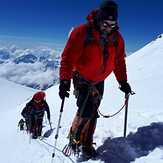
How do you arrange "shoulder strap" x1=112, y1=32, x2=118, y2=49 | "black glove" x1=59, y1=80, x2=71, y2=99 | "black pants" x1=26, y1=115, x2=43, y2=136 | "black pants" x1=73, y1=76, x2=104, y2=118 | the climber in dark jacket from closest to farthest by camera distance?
"black glove" x1=59, y1=80, x2=71, y2=99
"shoulder strap" x1=112, y1=32, x2=118, y2=49
"black pants" x1=73, y1=76, x2=104, y2=118
"black pants" x1=26, y1=115, x2=43, y2=136
the climber in dark jacket

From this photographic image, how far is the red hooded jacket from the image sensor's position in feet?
19.8

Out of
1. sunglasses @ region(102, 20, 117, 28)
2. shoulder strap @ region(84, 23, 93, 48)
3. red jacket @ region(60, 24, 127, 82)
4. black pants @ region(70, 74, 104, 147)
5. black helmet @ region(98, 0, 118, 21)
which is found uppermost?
black helmet @ region(98, 0, 118, 21)

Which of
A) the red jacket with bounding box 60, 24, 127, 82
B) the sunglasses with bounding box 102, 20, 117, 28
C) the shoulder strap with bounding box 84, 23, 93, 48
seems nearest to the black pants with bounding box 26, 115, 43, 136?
the red jacket with bounding box 60, 24, 127, 82

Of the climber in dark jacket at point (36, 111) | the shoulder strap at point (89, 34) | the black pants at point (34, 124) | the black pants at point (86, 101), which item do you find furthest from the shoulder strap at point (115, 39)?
the black pants at point (34, 124)

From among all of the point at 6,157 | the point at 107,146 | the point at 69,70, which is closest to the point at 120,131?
the point at 107,146

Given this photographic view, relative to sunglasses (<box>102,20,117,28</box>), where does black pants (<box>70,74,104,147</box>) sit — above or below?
below

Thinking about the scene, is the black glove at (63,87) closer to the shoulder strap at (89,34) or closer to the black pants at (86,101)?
the black pants at (86,101)

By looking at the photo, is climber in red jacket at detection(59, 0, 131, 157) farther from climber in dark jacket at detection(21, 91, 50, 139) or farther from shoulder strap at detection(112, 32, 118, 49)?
climber in dark jacket at detection(21, 91, 50, 139)

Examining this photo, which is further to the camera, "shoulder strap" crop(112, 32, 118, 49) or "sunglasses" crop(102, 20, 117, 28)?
"shoulder strap" crop(112, 32, 118, 49)

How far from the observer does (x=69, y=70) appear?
622cm

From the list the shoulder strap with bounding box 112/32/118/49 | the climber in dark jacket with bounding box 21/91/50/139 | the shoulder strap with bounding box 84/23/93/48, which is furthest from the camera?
the climber in dark jacket with bounding box 21/91/50/139

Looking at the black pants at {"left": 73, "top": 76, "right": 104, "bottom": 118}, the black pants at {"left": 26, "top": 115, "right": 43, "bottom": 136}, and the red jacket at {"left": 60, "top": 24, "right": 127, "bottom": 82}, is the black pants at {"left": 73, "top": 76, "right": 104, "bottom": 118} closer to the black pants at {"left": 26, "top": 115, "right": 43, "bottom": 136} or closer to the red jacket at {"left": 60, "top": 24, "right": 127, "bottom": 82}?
the red jacket at {"left": 60, "top": 24, "right": 127, "bottom": 82}

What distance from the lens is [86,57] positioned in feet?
20.5

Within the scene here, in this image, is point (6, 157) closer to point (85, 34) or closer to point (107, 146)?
point (107, 146)
